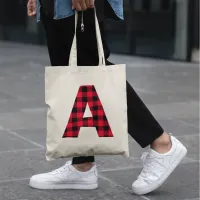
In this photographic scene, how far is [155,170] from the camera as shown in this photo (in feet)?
10.7

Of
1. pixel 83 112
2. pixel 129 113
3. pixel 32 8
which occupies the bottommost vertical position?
pixel 129 113

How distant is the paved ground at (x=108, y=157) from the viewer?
3.34 meters

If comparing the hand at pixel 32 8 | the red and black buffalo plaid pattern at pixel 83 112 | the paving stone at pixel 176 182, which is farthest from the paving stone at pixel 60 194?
the hand at pixel 32 8

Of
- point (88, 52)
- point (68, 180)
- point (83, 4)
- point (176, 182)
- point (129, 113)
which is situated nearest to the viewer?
point (83, 4)

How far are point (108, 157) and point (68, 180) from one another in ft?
2.79

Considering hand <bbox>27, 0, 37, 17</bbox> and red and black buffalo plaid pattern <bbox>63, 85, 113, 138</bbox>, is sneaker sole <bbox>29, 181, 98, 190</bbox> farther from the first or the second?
hand <bbox>27, 0, 37, 17</bbox>

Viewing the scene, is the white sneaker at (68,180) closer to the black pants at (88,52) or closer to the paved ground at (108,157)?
the paved ground at (108,157)

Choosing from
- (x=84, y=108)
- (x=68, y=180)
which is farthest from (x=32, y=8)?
(x=68, y=180)

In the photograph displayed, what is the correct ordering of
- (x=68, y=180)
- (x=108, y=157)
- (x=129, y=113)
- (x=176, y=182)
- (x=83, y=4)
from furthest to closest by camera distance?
(x=108, y=157) → (x=176, y=182) → (x=68, y=180) → (x=129, y=113) → (x=83, y=4)

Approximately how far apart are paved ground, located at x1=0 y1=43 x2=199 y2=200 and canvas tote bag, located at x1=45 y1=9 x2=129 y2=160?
0.40 m

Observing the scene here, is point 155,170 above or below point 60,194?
above

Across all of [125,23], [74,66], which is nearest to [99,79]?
[74,66]

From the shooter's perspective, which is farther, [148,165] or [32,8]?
Answer: [32,8]

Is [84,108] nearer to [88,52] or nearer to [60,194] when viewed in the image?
[88,52]
